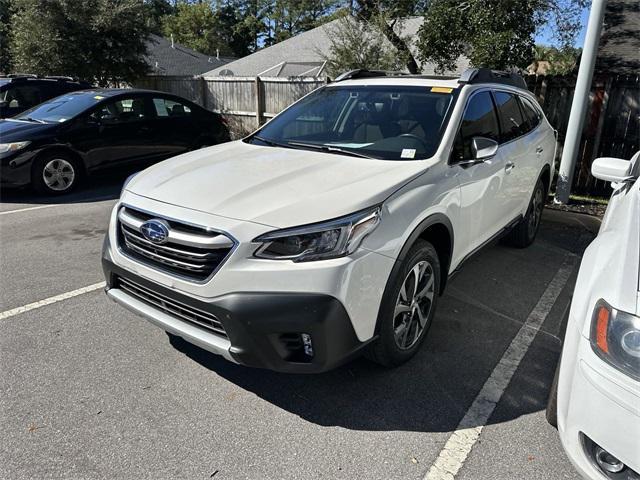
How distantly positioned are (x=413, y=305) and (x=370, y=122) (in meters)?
1.52

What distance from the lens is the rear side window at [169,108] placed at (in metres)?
8.75

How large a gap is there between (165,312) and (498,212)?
2.87 metres

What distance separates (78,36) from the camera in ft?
A: 53.0

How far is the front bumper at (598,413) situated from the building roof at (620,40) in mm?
12581

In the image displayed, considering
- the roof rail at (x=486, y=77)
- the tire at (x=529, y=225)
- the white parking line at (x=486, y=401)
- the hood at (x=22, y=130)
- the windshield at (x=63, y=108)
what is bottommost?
the white parking line at (x=486, y=401)

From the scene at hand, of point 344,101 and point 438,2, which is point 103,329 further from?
point 438,2

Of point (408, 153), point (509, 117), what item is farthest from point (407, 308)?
point (509, 117)

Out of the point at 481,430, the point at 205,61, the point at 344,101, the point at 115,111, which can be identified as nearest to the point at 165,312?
the point at 481,430

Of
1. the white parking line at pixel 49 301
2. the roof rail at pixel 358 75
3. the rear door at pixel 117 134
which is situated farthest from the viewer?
the rear door at pixel 117 134

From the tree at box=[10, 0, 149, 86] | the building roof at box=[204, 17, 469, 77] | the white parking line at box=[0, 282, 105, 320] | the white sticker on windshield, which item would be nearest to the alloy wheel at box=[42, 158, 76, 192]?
the white parking line at box=[0, 282, 105, 320]

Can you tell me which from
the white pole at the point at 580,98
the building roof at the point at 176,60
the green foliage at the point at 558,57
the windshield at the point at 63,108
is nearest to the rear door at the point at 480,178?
the white pole at the point at 580,98

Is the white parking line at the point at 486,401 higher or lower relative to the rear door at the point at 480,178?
lower

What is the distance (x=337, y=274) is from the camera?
2.38 metres

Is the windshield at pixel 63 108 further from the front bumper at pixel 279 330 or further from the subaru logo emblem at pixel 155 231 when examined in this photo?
the front bumper at pixel 279 330
